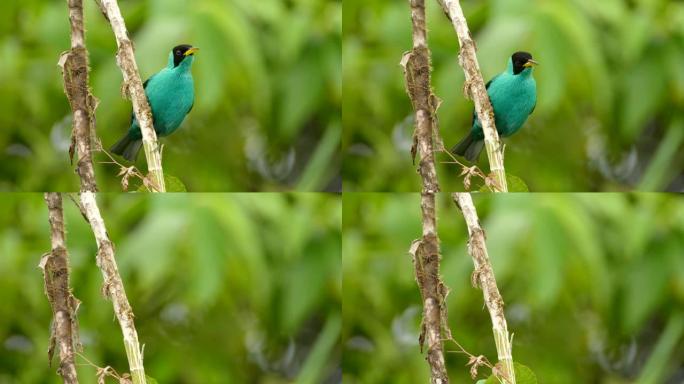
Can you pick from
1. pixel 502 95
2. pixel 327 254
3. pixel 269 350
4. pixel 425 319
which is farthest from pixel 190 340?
pixel 502 95

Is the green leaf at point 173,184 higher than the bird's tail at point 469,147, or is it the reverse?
the bird's tail at point 469,147

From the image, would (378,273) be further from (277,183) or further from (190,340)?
(190,340)

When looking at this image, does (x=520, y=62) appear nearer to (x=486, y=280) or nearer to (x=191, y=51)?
(x=486, y=280)

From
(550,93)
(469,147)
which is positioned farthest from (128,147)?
(550,93)

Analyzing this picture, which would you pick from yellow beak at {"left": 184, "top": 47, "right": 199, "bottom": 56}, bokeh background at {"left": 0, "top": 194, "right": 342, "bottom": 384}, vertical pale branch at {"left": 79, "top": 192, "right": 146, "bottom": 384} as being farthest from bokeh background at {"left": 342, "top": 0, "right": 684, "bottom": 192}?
vertical pale branch at {"left": 79, "top": 192, "right": 146, "bottom": 384}

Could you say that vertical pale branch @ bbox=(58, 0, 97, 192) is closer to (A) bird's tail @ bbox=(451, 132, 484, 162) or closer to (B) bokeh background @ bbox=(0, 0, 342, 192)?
(B) bokeh background @ bbox=(0, 0, 342, 192)

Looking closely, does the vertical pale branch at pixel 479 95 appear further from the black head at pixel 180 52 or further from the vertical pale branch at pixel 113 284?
the vertical pale branch at pixel 113 284

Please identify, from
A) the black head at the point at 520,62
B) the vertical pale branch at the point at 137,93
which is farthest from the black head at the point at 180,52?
the black head at the point at 520,62
